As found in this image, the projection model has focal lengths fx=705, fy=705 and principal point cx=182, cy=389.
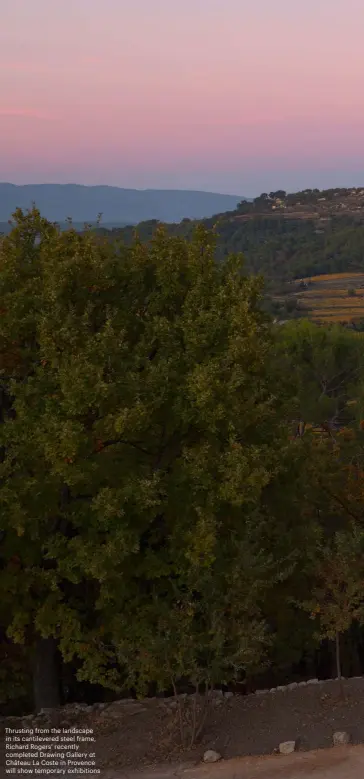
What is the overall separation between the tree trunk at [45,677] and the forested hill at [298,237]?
94089mm

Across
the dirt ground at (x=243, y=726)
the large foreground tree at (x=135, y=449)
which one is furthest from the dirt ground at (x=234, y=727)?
the large foreground tree at (x=135, y=449)

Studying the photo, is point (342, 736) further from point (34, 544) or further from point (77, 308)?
point (77, 308)

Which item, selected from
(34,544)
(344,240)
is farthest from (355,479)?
(344,240)

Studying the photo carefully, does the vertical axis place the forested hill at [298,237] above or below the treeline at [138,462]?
above

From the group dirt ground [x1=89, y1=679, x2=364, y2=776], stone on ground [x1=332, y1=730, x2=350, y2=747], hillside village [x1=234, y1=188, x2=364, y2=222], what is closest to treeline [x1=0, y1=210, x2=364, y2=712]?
dirt ground [x1=89, y1=679, x2=364, y2=776]

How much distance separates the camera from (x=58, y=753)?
49.8 ft

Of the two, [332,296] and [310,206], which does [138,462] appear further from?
[310,206]

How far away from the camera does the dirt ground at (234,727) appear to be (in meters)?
14.3

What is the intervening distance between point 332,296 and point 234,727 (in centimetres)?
9906

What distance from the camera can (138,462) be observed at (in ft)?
54.6

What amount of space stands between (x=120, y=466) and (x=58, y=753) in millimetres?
6278

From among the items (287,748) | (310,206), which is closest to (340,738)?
(287,748)

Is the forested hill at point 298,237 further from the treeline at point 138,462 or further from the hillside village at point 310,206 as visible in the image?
the treeline at point 138,462

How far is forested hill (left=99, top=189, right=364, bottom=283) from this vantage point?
422 ft
